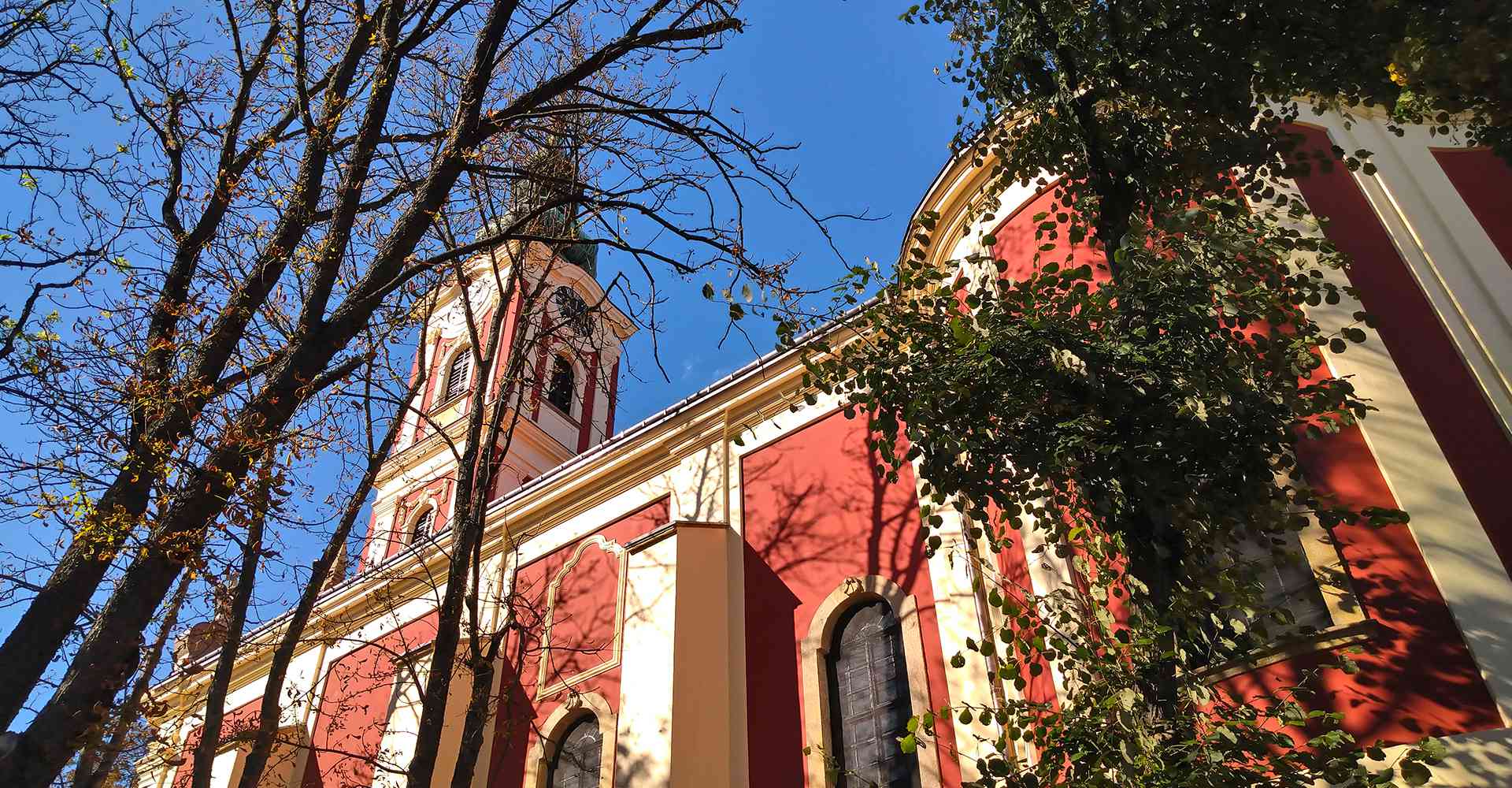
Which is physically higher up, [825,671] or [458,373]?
[458,373]

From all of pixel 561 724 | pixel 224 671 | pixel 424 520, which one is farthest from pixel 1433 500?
pixel 424 520

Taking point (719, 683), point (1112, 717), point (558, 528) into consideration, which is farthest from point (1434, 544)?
point (558, 528)

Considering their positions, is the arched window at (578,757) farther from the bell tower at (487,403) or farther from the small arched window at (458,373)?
the small arched window at (458,373)

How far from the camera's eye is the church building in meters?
6.18

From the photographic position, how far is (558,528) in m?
13.0

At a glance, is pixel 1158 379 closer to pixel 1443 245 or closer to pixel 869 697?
pixel 1443 245

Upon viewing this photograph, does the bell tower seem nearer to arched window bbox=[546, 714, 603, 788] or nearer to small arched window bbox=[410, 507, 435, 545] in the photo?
small arched window bbox=[410, 507, 435, 545]

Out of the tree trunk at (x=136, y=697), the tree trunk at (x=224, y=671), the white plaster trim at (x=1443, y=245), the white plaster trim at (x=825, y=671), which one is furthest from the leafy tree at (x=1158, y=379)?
the tree trunk at (x=224, y=671)

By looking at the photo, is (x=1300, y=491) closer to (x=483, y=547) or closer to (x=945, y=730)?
(x=945, y=730)

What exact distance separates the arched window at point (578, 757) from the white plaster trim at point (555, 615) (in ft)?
1.53

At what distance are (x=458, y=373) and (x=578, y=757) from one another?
14.5m

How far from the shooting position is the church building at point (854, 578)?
6180 millimetres

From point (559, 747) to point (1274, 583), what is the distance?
746cm

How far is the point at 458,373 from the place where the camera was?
23391mm
